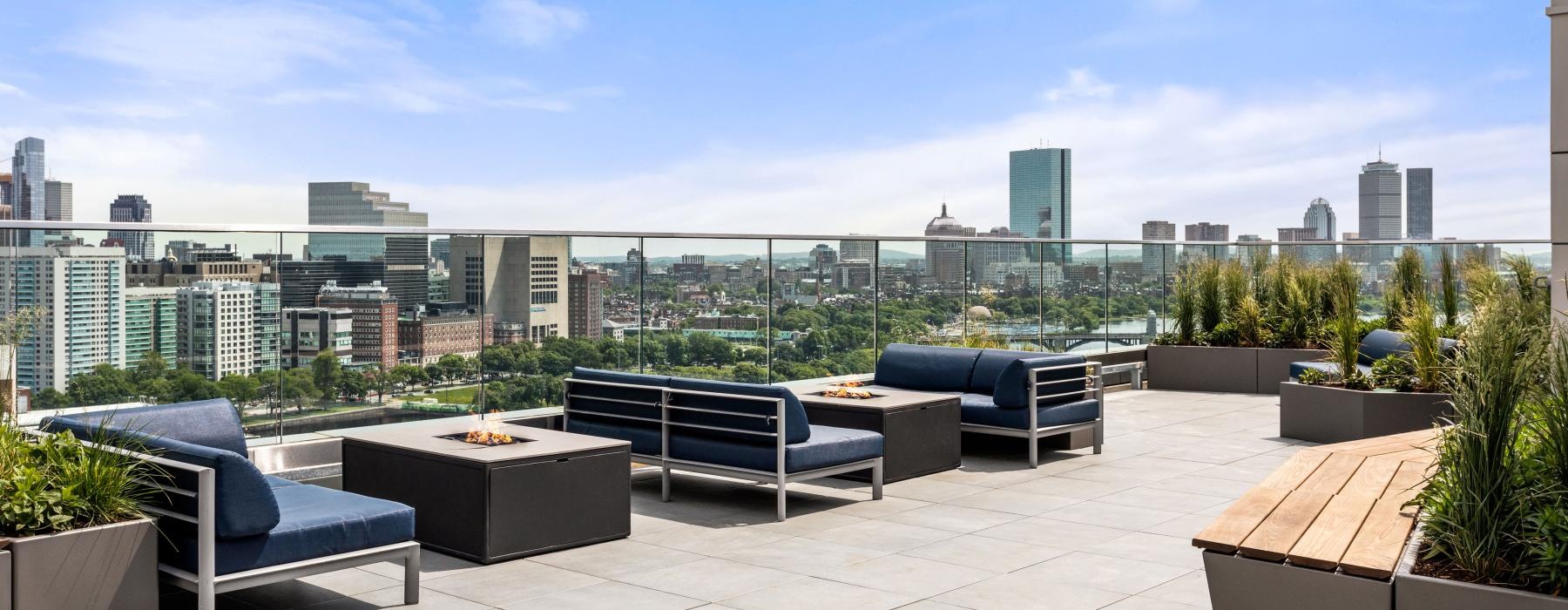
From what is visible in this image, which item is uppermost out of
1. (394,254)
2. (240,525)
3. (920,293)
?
(394,254)

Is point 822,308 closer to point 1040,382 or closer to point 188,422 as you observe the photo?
point 1040,382

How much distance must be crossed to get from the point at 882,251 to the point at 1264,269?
4801mm

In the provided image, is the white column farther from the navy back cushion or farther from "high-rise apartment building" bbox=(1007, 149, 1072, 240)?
"high-rise apartment building" bbox=(1007, 149, 1072, 240)

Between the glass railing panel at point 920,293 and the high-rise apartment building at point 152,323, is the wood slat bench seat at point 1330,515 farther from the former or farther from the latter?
the glass railing panel at point 920,293

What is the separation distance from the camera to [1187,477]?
25.0 ft

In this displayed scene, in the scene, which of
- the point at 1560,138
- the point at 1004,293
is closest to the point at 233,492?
the point at 1560,138

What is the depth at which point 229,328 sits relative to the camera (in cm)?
672

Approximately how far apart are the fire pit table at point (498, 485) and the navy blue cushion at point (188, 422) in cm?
Answer: 65

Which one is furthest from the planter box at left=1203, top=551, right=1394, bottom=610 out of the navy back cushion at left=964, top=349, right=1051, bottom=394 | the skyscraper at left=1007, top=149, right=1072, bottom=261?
the skyscraper at left=1007, top=149, right=1072, bottom=261

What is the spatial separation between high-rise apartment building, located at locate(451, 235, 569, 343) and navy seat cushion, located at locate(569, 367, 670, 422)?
84cm

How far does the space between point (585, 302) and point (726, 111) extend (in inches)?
1668

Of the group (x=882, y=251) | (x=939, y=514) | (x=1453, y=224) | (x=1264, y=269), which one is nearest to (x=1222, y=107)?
(x=1453, y=224)

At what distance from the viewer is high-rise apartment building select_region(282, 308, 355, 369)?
6895 millimetres

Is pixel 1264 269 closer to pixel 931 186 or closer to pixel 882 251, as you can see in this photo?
pixel 882 251
